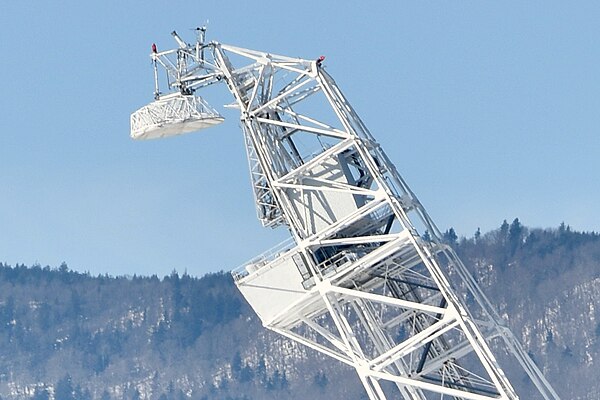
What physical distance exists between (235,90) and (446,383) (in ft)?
62.6

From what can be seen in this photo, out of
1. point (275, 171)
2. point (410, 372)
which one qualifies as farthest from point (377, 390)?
point (275, 171)

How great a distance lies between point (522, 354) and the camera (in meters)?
97.9

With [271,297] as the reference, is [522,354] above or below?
below

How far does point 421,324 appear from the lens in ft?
328

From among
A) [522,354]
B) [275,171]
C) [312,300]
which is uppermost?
[275,171]

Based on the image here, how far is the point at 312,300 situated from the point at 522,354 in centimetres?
1128

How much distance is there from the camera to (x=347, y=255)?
320ft

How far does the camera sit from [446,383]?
9862 centimetres

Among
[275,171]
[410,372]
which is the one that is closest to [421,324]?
[410,372]

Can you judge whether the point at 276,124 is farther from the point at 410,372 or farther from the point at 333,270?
the point at 410,372

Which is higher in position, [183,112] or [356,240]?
[183,112]

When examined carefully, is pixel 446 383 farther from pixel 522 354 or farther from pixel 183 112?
pixel 183 112

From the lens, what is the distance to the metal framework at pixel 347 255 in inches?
3757

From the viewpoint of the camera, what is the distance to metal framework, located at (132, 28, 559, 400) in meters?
95.4
